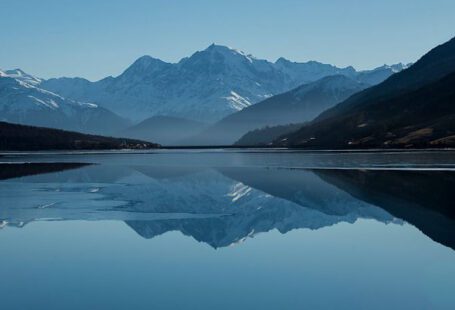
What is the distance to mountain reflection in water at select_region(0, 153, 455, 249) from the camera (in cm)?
5350

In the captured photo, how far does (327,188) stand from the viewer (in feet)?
274

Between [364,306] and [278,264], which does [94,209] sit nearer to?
[278,264]

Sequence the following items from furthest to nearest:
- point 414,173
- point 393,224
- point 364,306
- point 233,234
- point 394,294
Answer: point 414,173
point 393,224
point 233,234
point 394,294
point 364,306

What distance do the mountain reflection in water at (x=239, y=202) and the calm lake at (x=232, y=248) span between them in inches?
8.3

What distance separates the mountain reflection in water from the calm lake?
21cm

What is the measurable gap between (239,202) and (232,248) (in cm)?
2711

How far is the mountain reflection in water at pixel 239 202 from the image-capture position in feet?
176

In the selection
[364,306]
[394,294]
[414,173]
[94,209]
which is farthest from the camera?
[414,173]

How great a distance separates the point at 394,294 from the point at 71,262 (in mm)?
20606

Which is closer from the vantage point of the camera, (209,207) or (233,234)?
(233,234)

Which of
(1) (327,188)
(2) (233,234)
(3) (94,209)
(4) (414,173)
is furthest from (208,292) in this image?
(4) (414,173)

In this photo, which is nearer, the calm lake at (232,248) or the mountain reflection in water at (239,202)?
the calm lake at (232,248)

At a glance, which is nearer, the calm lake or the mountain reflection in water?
the calm lake

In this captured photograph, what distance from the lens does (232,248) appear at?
43.8 meters
